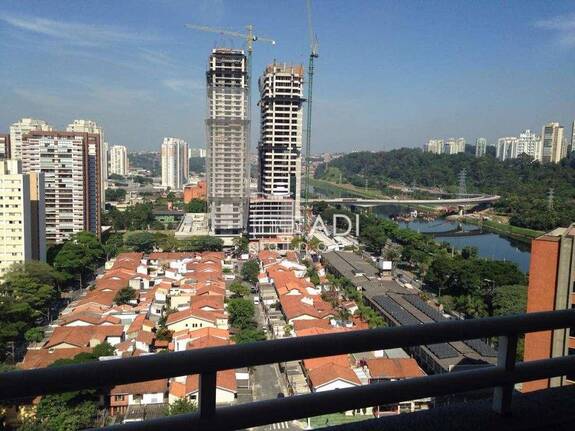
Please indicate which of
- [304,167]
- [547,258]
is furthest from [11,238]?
[304,167]

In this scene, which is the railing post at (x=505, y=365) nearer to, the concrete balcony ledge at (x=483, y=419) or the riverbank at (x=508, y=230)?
the concrete balcony ledge at (x=483, y=419)

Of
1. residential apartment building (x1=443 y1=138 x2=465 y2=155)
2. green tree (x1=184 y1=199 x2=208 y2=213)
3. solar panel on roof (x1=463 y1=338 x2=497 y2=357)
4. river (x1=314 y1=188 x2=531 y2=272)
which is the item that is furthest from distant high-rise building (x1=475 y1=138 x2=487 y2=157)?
solar panel on roof (x1=463 y1=338 x2=497 y2=357)

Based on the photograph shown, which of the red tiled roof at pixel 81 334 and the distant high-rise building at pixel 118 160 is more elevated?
the distant high-rise building at pixel 118 160

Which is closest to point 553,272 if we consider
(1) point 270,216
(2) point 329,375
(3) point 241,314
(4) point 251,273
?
(2) point 329,375

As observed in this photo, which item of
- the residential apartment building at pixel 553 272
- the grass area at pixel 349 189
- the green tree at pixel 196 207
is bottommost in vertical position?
the green tree at pixel 196 207

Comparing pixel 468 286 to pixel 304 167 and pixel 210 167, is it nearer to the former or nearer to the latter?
pixel 210 167

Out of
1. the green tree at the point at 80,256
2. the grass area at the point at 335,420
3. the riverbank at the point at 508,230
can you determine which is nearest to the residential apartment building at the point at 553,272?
the grass area at the point at 335,420
